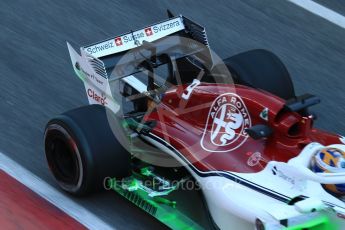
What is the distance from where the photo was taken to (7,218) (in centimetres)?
587

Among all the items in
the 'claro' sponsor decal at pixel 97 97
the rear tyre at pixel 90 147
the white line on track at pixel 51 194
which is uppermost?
the 'claro' sponsor decal at pixel 97 97

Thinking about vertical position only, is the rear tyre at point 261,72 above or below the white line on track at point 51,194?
above

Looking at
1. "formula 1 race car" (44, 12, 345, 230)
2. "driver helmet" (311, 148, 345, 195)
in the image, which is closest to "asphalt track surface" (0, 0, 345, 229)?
"formula 1 race car" (44, 12, 345, 230)

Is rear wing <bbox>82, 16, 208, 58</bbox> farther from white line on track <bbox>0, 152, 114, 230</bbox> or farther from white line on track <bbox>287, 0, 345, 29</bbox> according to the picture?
white line on track <bbox>287, 0, 345, 29</bbox>

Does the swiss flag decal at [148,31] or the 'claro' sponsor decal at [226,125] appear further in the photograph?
the swiss flag decal at [148,31]

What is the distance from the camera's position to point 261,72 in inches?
261

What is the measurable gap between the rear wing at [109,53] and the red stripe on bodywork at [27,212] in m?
0.90

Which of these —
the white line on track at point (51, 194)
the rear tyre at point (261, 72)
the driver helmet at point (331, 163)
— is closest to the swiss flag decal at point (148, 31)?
the rear tyre at point (261, 72)

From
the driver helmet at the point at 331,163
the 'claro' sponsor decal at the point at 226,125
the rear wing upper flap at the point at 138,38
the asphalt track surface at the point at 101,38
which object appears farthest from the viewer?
the asphalt track surface at the point at 101,38

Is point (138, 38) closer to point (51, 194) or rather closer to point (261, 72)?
point (261, 72)

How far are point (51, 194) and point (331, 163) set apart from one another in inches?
88.6

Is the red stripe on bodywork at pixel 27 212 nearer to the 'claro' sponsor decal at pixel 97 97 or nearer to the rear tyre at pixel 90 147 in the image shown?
the rear tyre at pixel 90 147

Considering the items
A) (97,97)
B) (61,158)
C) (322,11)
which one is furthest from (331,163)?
(322,11)

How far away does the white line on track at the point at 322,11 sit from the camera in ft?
29.4
